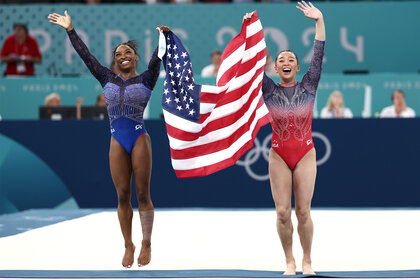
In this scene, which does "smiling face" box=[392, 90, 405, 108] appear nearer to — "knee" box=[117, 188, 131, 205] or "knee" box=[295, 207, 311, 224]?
"knee" box=[295, 207, 311, 224]

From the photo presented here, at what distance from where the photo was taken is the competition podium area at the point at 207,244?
16.5ft

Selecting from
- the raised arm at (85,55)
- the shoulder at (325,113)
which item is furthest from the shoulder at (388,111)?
the raised arm at (85,55)

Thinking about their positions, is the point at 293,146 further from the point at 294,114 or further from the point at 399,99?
the point at 399,99

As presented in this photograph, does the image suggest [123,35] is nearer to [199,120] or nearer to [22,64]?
[22,64]

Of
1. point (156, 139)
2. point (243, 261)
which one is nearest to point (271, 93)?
point (243, 261)

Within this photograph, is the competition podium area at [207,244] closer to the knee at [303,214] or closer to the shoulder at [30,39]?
the knee at [303,214]

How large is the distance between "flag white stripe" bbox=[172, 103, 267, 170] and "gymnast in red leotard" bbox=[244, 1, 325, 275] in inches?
9.8

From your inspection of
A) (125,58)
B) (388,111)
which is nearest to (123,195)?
(125,58)

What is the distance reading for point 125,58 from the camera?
555 centimetres

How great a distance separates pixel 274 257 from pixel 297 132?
121cm

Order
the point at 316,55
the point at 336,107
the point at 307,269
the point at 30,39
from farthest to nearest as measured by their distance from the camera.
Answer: the point at 30,39 < the point at 336,107 < the point at 316,55 < the point at 307,269

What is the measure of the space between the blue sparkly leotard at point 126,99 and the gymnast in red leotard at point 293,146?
0.96 meters

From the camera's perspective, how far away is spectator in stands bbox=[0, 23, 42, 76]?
40.6 ft

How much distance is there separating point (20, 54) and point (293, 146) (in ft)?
27.9
